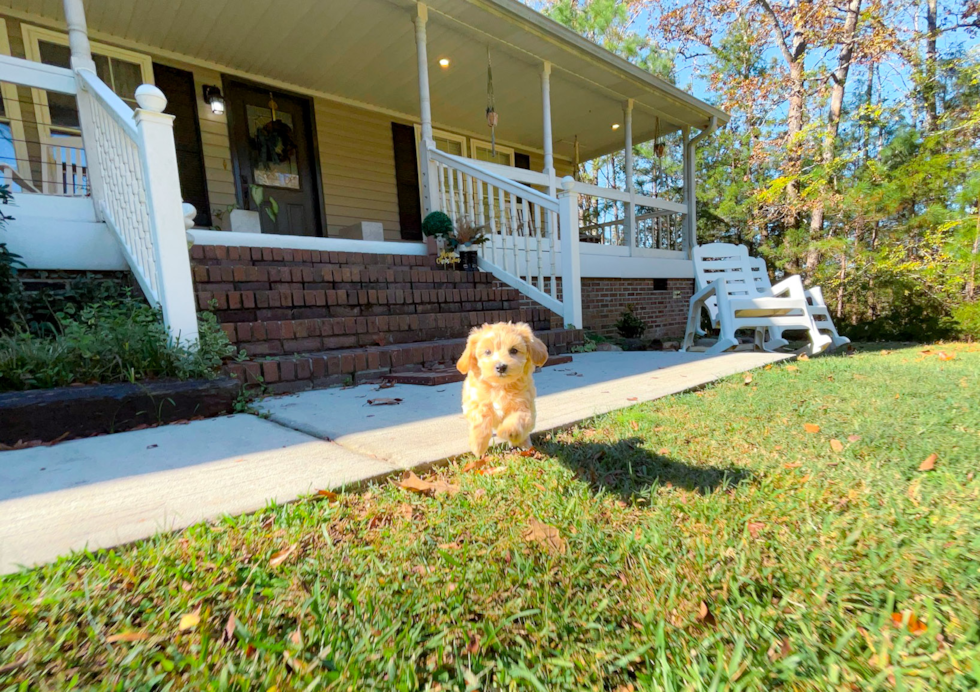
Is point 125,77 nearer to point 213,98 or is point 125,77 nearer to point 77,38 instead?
point 213,98

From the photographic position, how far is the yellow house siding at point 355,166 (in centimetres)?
767

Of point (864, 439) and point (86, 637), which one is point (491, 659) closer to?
point (86, 637)

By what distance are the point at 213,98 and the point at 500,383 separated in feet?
23.6

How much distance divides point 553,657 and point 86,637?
90cm

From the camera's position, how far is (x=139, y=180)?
2.97 m

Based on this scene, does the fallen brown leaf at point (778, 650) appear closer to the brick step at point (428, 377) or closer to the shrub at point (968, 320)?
the brick step at point (428, 377)

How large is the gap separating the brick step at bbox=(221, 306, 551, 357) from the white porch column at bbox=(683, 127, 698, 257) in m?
6.28

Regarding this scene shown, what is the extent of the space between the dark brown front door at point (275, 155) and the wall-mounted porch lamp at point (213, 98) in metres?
0.21

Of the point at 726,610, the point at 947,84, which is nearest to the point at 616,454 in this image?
the point at 726,610

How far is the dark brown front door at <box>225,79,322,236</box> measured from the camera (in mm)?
6848

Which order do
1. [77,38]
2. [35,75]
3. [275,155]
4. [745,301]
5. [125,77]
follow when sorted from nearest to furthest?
[35,75], [77,38], [745,301], [125,77], [275,155]

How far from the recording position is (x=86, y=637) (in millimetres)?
888

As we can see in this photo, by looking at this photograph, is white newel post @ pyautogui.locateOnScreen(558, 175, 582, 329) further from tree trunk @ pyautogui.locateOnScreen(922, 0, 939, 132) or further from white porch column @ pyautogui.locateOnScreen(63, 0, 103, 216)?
tree trunk @ pyautogui.locateOnScreen(922, 0, 939, 132)

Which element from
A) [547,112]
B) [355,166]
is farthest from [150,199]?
[547,112]
